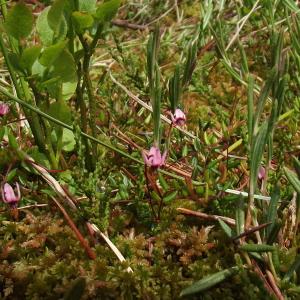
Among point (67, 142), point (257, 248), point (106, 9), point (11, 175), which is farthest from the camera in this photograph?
point (67, 142)

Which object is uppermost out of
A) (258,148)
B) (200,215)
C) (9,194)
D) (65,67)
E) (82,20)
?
(82,20)

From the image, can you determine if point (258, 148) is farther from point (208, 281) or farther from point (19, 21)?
point (19, 21)

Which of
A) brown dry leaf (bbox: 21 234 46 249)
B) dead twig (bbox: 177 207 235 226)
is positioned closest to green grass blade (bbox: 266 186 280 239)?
dead twig (bbox: 177 207 235 226)

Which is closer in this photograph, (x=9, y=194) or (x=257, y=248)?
(x=257, y=248)

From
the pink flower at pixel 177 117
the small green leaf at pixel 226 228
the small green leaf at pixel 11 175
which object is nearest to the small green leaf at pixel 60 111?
the small green leaf at pixel 11 175

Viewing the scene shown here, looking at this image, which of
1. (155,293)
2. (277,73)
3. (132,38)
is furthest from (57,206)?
(132,38)

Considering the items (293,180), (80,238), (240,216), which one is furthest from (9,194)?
(293,180)

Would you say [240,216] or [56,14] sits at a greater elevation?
[56,14]

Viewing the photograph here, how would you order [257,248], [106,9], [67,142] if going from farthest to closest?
[67,142]
[106,9]
[257,248]
